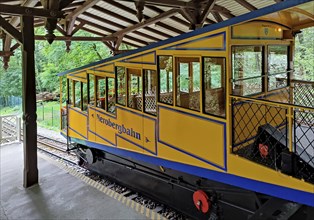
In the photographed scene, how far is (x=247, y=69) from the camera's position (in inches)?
156

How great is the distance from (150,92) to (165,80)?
1.15 ft

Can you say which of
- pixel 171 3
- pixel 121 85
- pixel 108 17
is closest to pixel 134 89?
pixel 121 85

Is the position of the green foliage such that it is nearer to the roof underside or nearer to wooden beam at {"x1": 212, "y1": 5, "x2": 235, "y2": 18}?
the roof underside

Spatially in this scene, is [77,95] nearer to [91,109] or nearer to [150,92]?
[91,109]

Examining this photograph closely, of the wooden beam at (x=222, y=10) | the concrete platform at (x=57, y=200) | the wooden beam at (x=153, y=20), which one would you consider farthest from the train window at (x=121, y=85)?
the wooden beam at (x=222, y=10)

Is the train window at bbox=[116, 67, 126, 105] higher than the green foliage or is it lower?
lower

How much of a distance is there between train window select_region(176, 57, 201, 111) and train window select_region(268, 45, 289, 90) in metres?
1.22

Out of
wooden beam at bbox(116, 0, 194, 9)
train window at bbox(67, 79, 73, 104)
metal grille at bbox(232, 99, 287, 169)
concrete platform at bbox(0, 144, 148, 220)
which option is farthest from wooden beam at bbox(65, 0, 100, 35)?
metal grille at bbox(232, 99, 287, 169)

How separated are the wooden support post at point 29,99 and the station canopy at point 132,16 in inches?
12.8

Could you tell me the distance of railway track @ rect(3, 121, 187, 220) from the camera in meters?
4.99

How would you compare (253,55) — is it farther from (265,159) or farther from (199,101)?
(265,159)

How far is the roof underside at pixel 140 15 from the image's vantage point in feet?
22.9

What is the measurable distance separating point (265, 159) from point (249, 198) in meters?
0.56

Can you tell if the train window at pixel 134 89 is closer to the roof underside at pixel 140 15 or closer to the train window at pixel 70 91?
the roof underside at pixel 140 15
